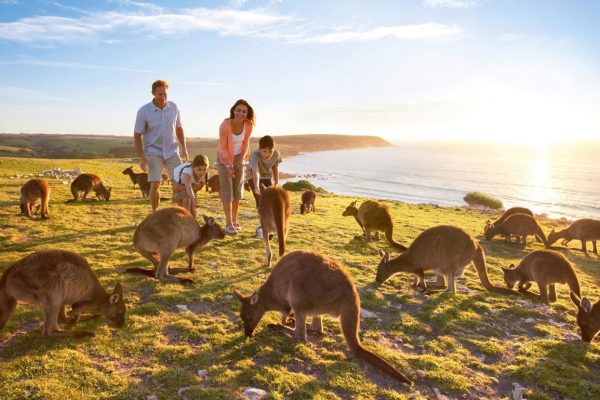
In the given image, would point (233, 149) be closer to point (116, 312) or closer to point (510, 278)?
point (116, 312)

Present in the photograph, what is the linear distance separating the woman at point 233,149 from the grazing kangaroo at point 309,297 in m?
4.91

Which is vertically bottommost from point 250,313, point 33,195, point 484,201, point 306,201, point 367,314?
point 484,201

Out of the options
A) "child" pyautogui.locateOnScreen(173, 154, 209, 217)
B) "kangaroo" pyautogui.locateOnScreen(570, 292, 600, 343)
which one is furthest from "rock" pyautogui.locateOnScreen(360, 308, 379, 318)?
"child" pyautogui.locateOnScreen(173, 154, 209, 217)

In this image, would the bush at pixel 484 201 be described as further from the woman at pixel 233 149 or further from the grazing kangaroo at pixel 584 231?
the woman at pixel 233 149

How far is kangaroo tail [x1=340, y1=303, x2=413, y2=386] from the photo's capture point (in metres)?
→ 4.17

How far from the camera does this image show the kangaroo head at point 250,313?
4.86 meters


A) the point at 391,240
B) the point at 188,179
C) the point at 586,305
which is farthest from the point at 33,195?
the point at 586,305

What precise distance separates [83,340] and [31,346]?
51cm

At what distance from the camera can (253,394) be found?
373 cm

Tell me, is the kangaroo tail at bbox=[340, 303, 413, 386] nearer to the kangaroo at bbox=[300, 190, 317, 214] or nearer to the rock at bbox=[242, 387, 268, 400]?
the rock at bbox=[242, 387, 268, 400]

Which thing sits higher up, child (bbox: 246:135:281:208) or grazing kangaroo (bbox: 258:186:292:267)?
child (bbox: 246:135:281:208)

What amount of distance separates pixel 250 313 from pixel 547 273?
6.47 metres

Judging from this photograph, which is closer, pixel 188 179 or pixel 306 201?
pixel 188 179

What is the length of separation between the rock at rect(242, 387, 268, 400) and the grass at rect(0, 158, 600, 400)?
0.25ft
